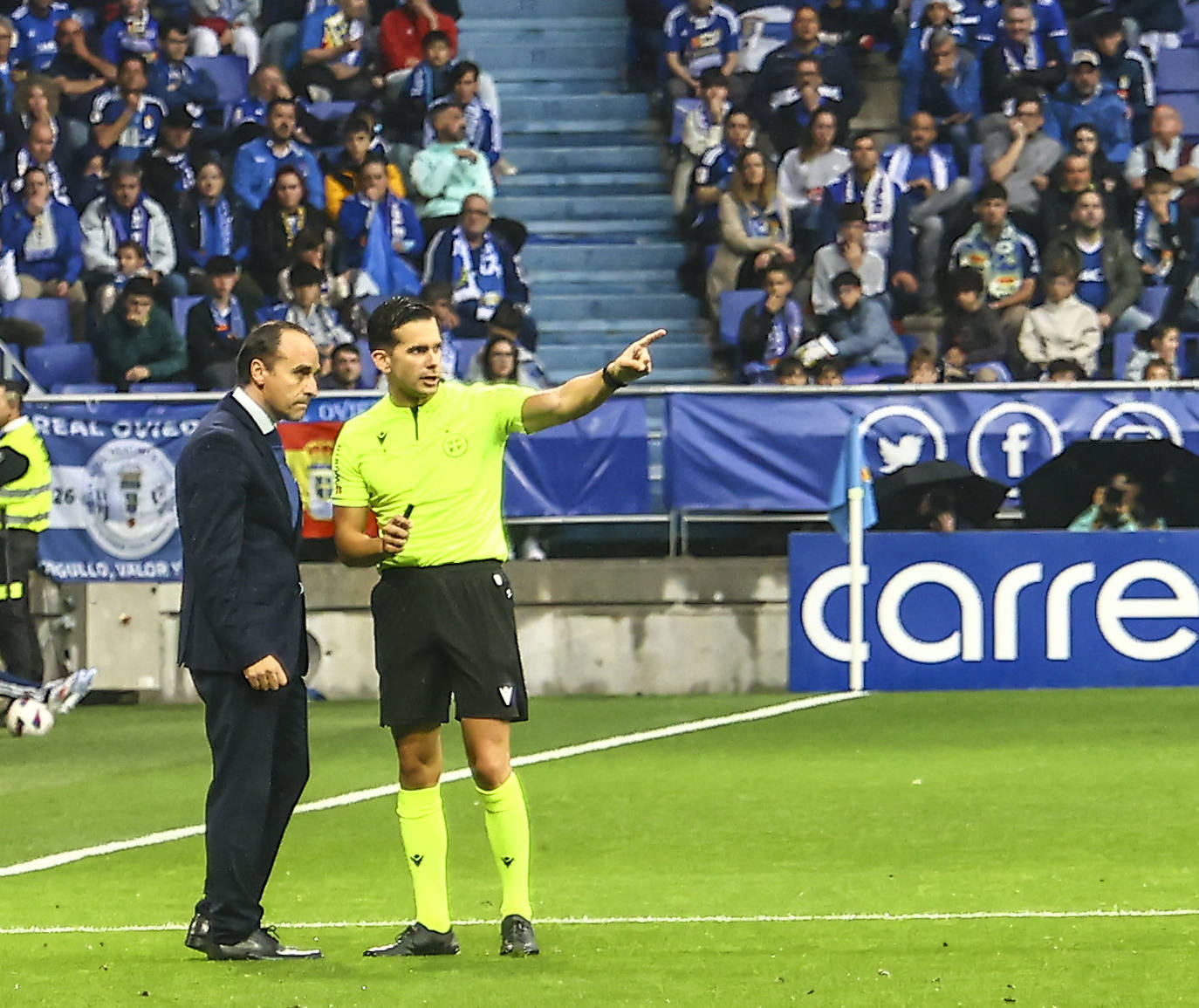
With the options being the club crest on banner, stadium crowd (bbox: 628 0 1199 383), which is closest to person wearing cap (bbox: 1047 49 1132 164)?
stadium crowd (bbox: 628 0 1199 383)

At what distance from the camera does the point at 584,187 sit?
22.2 m

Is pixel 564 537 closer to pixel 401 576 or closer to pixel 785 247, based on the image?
pixel 785 247

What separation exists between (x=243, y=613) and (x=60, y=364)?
12.5 meters

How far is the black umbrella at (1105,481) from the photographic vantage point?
53.3 feet

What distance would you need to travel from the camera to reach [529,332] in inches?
739

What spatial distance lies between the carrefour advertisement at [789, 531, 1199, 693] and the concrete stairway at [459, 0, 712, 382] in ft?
12.5

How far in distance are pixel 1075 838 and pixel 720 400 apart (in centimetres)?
723

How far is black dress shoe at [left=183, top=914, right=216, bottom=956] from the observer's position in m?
7.14

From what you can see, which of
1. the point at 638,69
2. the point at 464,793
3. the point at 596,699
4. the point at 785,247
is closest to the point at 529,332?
the point at 785,247

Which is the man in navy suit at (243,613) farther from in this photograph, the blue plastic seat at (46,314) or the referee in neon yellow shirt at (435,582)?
the blue plastic seat at (46,314)

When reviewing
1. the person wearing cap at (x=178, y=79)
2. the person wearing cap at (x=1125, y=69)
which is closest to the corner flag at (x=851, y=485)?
the person wearing cap at (x=1125, y=69)

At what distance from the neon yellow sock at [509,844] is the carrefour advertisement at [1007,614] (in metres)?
9.32

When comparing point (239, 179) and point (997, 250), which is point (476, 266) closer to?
point (239, 179)

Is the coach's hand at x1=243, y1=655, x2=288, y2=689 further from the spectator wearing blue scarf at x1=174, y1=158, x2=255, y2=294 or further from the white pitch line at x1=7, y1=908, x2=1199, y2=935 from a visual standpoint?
the spectator wearing blue scarf at x1=174, y1=158, x2=255, y2=294
